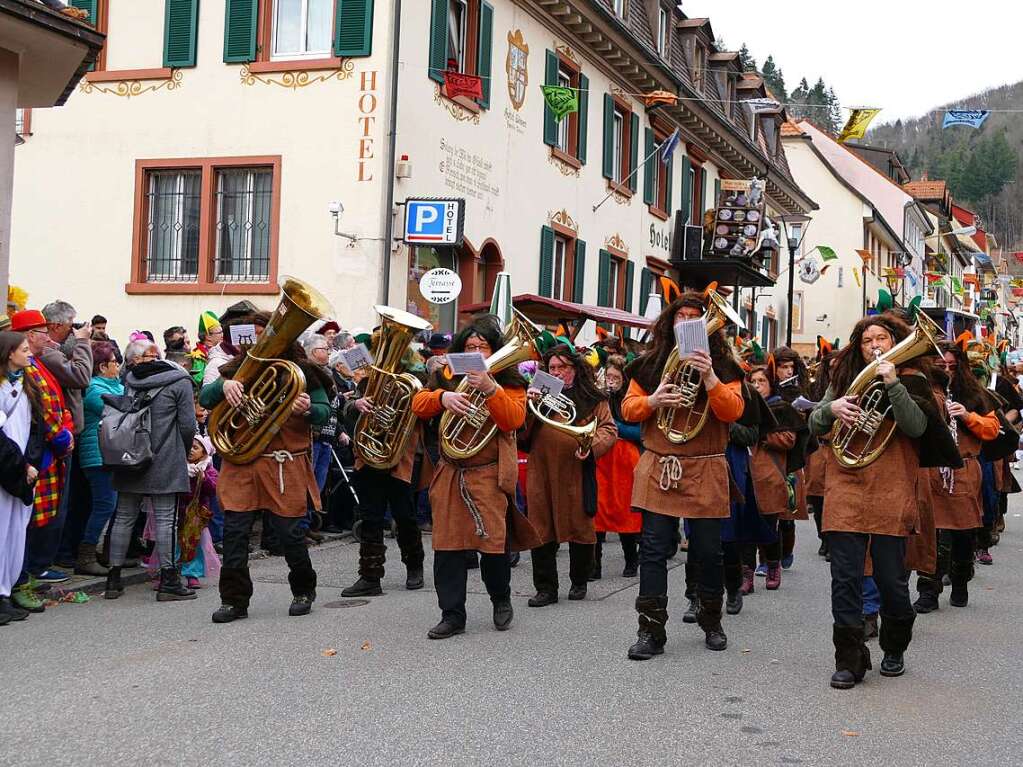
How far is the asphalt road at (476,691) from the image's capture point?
5047 millimetres

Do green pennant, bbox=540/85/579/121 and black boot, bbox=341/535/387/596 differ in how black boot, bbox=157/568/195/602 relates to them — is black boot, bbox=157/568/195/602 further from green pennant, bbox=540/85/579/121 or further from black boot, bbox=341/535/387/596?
green pennant, bbox=540/85/579/121

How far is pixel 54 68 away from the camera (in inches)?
446

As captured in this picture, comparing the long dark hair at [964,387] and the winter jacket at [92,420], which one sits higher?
the long dark hair at [964,387]

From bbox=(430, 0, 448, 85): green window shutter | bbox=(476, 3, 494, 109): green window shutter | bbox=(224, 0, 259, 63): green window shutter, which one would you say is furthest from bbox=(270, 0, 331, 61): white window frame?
bbox=(476, 3, 494, 109): green window shutter

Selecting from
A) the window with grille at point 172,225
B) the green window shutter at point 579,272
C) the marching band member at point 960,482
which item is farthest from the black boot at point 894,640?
the green window shutter at point 579,272

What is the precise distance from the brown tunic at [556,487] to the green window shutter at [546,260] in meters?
12.1

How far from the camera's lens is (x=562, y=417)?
29.7 ft

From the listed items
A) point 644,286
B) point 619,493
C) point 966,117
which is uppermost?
point 966,117

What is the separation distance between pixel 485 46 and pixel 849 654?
549 inches

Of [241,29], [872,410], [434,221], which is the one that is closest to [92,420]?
[872,410]

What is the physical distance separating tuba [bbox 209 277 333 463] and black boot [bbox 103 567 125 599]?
145cm

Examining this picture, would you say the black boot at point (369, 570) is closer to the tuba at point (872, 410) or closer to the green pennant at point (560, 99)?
the tuba at point (872, 410)

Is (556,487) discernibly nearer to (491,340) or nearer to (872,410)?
(491,340)

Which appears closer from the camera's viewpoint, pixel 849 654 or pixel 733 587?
pixel 849 654
